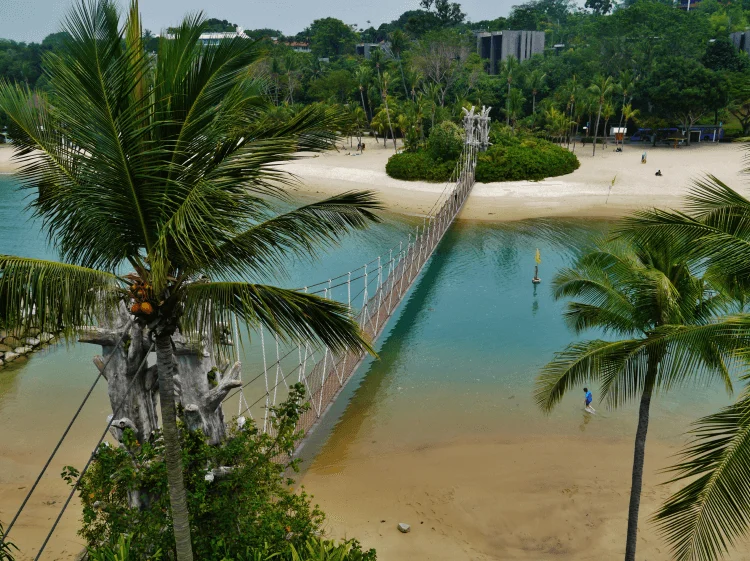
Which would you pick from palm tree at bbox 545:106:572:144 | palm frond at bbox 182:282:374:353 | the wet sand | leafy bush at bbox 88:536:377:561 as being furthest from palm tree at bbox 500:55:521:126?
palm frond at bbox 182:282:374:353

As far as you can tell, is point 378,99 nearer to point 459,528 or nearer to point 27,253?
point 27,253

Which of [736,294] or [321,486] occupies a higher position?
[736,294]

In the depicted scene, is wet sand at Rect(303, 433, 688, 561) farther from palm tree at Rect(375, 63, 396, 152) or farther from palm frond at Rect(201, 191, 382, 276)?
palm tree at Rect(375, 63, 396, 152)

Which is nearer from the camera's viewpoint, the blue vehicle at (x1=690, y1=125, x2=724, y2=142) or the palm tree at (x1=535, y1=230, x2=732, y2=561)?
the palm tree at (x1=535, y1=230, x2=732, y2=561)

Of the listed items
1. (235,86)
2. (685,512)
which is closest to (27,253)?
(235,86)

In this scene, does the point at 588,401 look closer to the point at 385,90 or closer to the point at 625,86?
the point at 625,86

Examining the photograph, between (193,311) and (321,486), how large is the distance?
5737 mm

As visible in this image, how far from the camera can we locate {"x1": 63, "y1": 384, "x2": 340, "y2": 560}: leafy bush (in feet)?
15.3

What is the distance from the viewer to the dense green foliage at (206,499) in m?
4.65

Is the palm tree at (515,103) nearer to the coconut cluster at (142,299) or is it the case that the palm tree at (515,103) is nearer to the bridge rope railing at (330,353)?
the bridge rope railing at (330,353)

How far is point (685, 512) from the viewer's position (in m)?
3.67

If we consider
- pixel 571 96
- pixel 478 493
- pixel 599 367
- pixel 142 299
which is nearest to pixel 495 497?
pixel 478 493

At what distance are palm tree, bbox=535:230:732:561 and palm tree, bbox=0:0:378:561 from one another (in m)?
3.13

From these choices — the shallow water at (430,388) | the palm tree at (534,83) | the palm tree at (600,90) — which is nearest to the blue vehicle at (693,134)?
the palm tree at (600,90)
